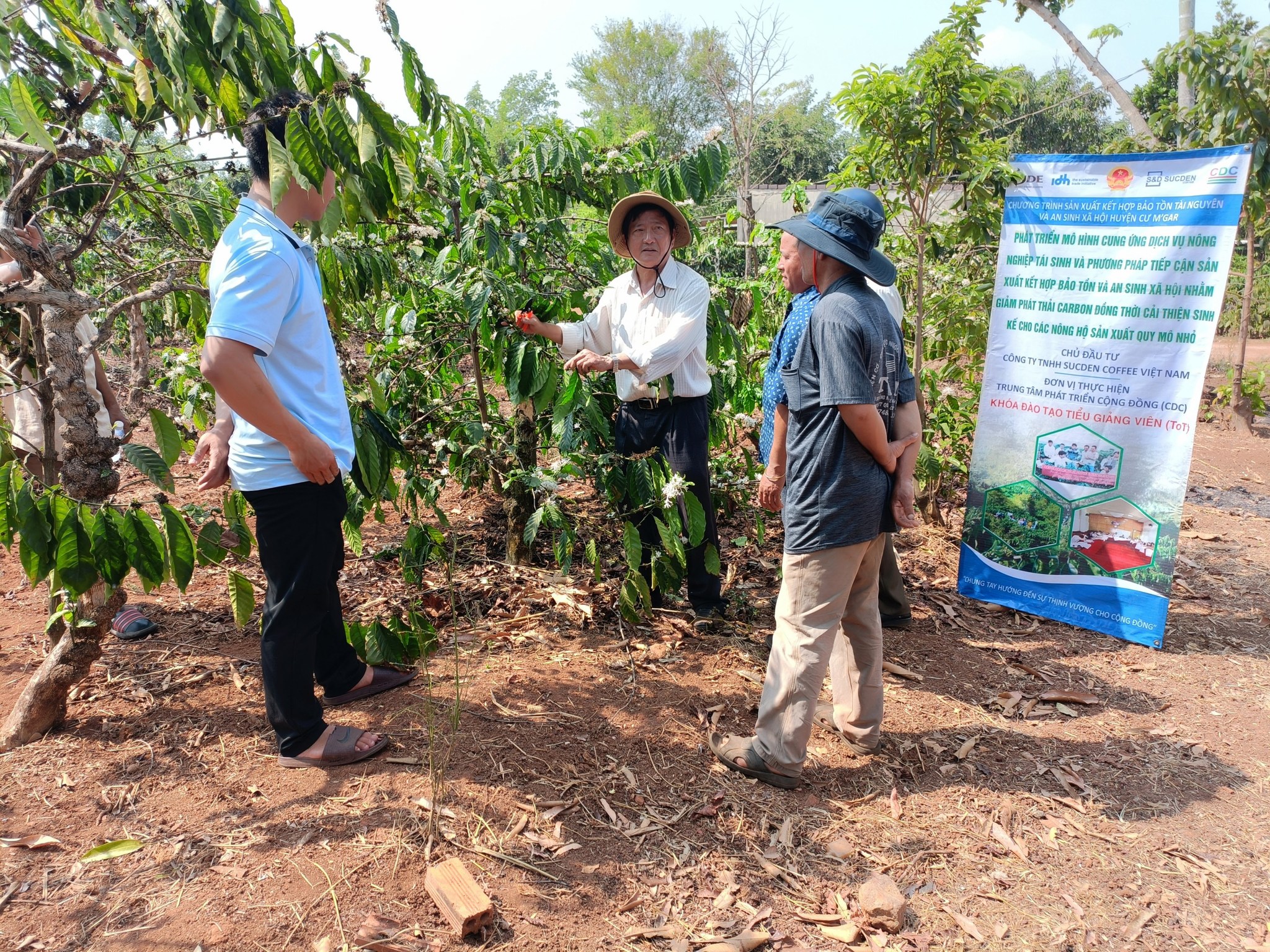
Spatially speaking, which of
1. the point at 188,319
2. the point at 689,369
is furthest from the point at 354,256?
the point at 689,369

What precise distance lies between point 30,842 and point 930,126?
4.60 m

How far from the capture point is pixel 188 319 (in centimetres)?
344

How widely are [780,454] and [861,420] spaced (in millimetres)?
493

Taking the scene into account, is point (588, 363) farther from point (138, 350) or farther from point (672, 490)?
point (138, 350)

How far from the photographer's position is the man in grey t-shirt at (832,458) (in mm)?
2309

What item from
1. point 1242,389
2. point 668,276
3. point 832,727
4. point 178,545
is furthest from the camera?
point 1242,389

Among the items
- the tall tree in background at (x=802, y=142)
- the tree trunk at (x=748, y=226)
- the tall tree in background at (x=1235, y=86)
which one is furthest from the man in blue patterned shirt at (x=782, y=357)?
the tall tree in background at (x=802, y=142)

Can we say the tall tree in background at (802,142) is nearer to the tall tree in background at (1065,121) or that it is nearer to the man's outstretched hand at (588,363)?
the tall tree in background at (1065,121)

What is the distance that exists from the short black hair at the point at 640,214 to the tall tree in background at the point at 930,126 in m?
1.50

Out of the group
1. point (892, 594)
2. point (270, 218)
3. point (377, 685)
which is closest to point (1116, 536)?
point (892, 594)

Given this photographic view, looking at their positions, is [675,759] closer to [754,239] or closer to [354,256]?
[354,256]

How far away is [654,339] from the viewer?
3191mm

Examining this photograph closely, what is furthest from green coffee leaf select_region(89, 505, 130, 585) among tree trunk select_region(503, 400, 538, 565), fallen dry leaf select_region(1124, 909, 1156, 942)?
fallen dry leaf select_region(1124, 909, 1156, 942)

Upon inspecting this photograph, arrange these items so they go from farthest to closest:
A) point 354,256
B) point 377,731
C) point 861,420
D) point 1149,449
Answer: point 1149,449
point 354,256
point 377,731
point 861,420
